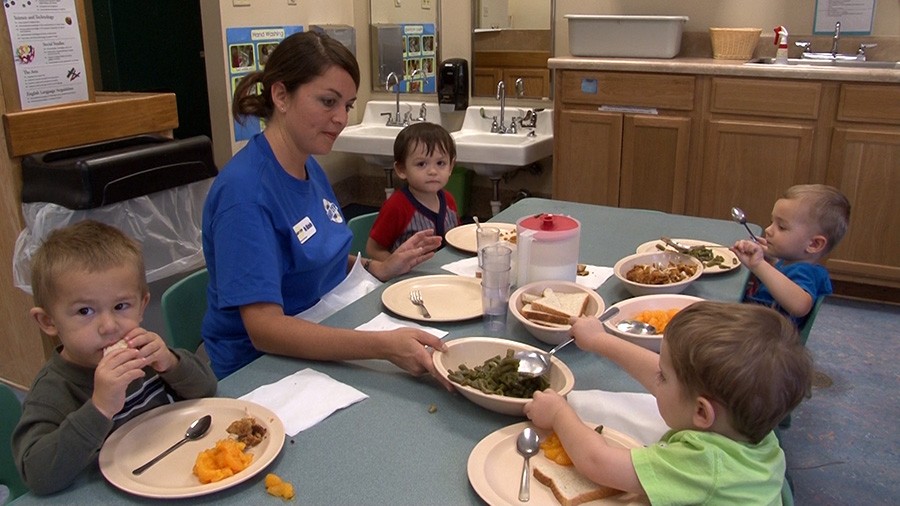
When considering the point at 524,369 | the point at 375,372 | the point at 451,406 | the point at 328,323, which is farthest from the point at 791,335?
the point at 328,323

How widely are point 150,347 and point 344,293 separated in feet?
2.32

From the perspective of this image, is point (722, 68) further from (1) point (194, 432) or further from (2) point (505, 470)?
(1) point (194, 432)

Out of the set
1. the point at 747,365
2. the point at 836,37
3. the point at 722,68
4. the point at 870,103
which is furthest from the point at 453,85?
the point at 747,365

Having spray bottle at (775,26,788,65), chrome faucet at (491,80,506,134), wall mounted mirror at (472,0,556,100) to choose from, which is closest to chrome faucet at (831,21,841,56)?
spray bottle at (775,26,788,65)

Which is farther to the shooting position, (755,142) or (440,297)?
(755,142)

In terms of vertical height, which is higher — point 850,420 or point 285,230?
point 285,230

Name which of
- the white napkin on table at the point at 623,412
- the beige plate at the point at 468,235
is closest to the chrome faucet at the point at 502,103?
the beige plate at the point at 468,235

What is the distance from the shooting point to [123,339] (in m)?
1.11

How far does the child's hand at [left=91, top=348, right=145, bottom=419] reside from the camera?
1.00 meters

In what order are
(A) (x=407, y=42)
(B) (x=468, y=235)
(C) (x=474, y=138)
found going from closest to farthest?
(B) (x=468, y=235)
(C) (x=474, y=138)
(A) (x=407, y=42)

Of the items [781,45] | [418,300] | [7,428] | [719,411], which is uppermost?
[781,45]

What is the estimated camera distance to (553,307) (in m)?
1.46

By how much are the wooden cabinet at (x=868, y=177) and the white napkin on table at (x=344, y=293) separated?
105 inches

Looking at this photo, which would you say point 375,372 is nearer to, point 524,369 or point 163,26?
point 524,369
